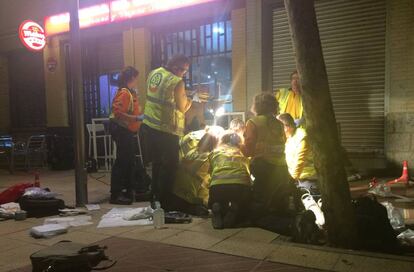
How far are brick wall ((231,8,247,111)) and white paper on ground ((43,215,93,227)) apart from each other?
505cm

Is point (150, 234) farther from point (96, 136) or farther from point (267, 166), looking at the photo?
point (96, 136)

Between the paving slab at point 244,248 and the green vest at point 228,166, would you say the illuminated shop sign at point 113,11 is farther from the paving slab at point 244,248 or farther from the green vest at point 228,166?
the paving slab at point 244,248

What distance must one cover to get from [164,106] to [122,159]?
142cm

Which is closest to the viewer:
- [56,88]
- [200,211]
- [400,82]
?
[200,211]

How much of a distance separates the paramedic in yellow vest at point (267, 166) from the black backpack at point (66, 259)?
76.4 inches

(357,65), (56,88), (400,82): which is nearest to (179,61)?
(357,65)

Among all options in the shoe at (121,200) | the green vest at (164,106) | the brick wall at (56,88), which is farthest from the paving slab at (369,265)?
the brick wall at (56,88)

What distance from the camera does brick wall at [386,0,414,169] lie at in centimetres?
765

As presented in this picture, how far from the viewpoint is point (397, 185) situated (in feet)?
22.4

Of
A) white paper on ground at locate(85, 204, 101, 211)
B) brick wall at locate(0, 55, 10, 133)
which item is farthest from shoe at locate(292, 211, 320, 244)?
brick wall at locate(0, 55, 10, 133)

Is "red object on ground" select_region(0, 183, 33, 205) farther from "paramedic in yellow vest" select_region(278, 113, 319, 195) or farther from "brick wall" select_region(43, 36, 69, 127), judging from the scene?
"brick wall" select_region(43, 36, 69, 127)

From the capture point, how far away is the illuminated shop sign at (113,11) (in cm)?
1005

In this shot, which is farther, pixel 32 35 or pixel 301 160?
pixel 32 35

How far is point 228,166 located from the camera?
4.82 metres
